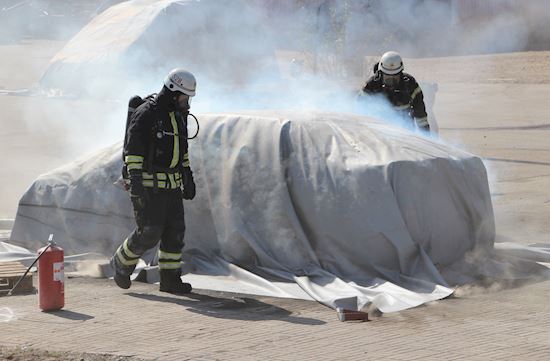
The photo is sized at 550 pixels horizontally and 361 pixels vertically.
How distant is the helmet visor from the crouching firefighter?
3.47 metres

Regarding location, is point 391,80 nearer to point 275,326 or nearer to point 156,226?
point 156,226

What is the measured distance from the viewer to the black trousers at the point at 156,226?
841 centimetres

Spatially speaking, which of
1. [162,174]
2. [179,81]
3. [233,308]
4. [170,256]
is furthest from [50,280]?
[179,81]

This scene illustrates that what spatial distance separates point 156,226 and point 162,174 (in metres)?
0.41

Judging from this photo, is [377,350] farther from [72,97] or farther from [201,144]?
[72,97]

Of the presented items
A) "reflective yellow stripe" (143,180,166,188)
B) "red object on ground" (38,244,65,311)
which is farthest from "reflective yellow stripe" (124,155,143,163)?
"red object on ground" (38,244,65,311)

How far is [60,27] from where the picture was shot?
47406 millimetres

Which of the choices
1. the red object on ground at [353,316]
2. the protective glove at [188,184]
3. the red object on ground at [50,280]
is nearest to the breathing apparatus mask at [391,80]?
the protective glove at [188,184]

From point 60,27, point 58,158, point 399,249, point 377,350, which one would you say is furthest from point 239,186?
point 60,27

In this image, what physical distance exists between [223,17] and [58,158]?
10457 millimetres

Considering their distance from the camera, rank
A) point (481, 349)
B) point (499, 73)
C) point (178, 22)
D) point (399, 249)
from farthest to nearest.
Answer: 1. point (499, 73)
2. point (178, 22)
3. point (399, 249)
4. point (481, 349)

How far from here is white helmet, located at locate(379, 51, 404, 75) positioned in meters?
11.3

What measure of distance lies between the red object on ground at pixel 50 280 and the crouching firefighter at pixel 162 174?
2.58 feet

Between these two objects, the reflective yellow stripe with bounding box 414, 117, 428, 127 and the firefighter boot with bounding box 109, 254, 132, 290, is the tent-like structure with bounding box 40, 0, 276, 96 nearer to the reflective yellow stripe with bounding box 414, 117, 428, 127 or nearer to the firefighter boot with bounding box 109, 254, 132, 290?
the reflective yellow stripe with bounding box 414, 117, 428, 127
